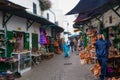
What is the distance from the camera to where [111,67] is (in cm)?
1251

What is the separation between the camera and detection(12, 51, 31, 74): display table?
1562 cm

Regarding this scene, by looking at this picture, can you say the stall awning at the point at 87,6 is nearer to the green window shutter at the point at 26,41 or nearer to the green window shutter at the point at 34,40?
the green window shutter at the point at 26,41

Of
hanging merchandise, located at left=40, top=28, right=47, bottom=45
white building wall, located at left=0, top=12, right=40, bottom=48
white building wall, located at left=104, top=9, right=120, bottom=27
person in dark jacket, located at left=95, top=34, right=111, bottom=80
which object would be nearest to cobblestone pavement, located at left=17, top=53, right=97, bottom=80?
person in dark jacket, located at left=95, top=34, right=111, bottom=80

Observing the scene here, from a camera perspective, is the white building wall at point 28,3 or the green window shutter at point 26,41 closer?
the green window shutter at point 26,41

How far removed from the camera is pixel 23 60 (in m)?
16.5

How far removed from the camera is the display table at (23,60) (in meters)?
15.6

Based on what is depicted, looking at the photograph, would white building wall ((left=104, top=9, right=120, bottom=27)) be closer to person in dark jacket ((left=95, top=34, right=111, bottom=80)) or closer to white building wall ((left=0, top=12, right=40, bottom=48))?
person in dark jacket ((left=95, top=34, right=111, bottom=80))

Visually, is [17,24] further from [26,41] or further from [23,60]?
[26,41]

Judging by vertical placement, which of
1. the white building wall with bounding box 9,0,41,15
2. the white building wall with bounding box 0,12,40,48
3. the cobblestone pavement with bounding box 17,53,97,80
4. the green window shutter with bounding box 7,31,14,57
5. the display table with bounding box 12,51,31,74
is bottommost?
the cobblestone pavement with bounding box 17,53,97,80

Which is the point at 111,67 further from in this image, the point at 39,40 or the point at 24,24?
the point at 39,40

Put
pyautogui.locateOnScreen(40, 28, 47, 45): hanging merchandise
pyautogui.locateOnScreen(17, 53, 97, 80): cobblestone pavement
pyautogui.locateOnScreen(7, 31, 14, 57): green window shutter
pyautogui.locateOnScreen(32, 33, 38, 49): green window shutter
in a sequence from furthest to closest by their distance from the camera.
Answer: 1. pyautogui.locateOnScreen(40, 28, 47, 45): hanging merchandise
2. pyautogui.locateOnScreen(32, 33, 38, 49): green window shutter
3. pyautogui.locateOnScreen(7, 31, 14, 57): green window shutter
4. pyautogui.locateOnScreen(17, 53, 97, 80): cobblestone pavement

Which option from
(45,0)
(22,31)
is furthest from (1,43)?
(45,0)

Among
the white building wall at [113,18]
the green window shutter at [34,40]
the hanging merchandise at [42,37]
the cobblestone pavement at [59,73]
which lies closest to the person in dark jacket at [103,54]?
the cobblestone pavement at [59,73]

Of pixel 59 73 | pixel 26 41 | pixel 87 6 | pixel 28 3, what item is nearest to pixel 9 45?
pixel 59 73
